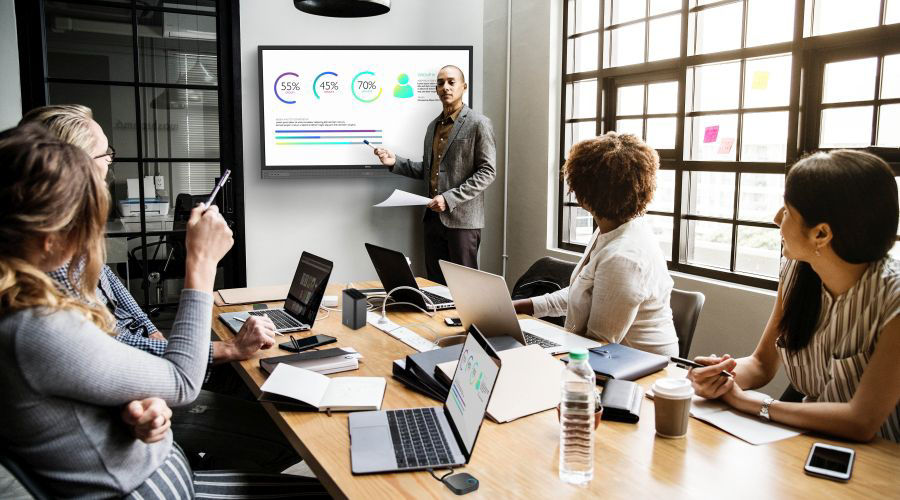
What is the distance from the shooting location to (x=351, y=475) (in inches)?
52.7

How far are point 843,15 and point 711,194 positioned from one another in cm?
108

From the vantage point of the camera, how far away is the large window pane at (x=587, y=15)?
14.7 ft

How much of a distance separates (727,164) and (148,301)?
3677mm

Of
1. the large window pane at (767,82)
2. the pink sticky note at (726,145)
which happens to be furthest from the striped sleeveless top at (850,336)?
the pink sticky note at (726,145)

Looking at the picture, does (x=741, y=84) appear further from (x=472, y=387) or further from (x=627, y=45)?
(x=472, y=387)

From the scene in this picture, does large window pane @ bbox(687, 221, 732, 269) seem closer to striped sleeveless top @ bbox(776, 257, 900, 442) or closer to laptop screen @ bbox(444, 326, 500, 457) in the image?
striped sleeveless top @ bbox(776, 257, 900, 442)

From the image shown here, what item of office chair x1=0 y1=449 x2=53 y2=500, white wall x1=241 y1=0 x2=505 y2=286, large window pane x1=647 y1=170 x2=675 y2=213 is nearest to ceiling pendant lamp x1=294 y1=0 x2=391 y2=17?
white wall x1=241 y1=0 x2=505 y2=286

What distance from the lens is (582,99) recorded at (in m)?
4.70

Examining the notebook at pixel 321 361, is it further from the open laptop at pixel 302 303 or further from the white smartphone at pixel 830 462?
the white smartphone at pixel 830 462

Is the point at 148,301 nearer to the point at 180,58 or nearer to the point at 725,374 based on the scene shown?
the point at 180,58

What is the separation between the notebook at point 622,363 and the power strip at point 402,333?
522 mm

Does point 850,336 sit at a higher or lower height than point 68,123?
lower

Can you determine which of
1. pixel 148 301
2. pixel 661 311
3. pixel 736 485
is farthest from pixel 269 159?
pixel 736 485

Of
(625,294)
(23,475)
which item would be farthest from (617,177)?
(23,475)
